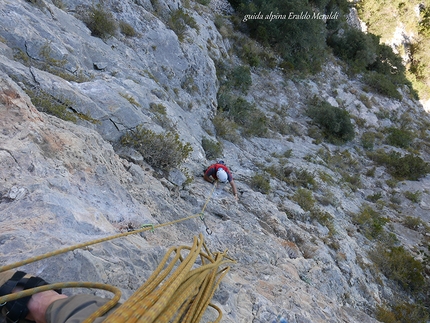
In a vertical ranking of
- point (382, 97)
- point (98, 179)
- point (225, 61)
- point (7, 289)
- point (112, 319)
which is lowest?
point (98, 179)

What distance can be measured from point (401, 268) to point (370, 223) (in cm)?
163

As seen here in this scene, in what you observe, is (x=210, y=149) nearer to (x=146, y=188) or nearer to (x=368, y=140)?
(x=146, y=188)

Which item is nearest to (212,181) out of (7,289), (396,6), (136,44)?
(7,289)

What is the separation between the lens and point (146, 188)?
391 cm

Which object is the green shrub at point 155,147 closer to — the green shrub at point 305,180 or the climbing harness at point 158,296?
the climbing harness at point 158,296

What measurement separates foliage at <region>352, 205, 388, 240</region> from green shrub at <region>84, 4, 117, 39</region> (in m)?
8.06

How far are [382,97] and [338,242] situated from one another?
14.2 m

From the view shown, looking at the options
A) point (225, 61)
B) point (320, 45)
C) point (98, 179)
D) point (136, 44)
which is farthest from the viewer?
point (320, 45)

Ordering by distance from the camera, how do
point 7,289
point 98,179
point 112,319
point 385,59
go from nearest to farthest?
point 112,319, point 7,289, point 98,179, point 385,59

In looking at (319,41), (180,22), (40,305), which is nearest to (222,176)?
(40,305)

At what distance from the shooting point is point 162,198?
13.1 feet

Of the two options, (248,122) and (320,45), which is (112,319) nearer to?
(248,122)

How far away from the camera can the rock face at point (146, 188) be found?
233 cm

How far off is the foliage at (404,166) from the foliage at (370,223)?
4.20 metres
